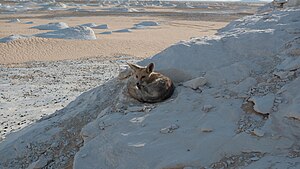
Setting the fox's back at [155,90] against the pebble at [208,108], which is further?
the fox's back at [155,90]

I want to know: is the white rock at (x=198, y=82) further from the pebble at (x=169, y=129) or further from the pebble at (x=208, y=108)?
the pebble at (x=169, y=129)

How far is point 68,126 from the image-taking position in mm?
6082

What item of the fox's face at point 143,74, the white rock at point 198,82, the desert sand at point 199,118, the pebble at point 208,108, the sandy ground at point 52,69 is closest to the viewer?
the desert sand at point 199,118

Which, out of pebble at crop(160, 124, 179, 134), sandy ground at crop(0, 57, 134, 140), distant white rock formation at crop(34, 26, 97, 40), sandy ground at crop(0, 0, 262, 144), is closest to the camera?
pebble at crop(160, 124, 179, 134)

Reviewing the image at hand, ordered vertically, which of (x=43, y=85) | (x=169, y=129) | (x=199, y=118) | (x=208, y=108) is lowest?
(x=43, y=85)

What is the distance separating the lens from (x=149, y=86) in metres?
5.48

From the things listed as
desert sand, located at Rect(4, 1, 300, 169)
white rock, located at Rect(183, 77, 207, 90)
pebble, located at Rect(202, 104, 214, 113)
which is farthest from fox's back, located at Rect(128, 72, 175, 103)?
pebble, located at Rect(202, 104, 214, 113)

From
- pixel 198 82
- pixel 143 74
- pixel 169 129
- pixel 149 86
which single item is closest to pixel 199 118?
pixel 169 129

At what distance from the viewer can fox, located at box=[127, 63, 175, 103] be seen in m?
5.43

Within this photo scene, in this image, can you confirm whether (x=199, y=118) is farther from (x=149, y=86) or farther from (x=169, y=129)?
(x=149, y=86)

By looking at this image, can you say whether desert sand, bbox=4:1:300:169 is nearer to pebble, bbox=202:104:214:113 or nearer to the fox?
pebble, bbox=202:104:214:113

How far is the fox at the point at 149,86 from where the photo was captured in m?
5.43

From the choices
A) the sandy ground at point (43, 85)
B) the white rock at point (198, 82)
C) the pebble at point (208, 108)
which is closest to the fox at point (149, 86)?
the white rock at point (198, 82)

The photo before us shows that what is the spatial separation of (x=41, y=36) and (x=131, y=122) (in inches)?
737
